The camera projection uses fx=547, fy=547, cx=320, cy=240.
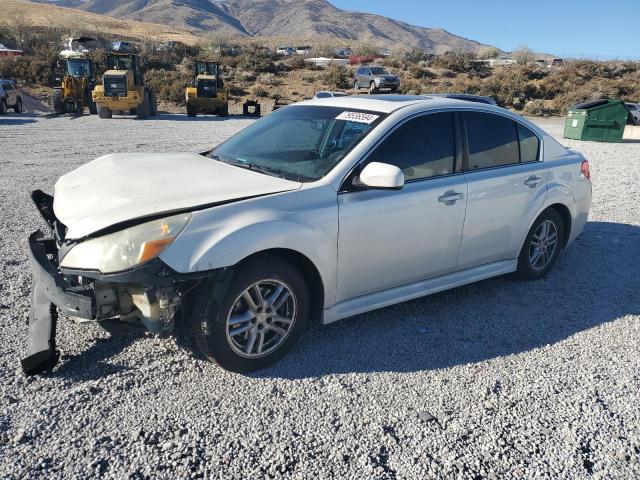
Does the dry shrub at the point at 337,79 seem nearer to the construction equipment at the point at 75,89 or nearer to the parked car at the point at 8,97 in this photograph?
the construction equipment at the point at 75,89

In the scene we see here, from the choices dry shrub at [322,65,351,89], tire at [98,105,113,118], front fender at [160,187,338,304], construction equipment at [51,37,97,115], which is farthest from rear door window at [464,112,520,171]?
dry shrub at [322,65,351,89]

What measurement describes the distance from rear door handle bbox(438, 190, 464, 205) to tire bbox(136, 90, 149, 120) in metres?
20.4

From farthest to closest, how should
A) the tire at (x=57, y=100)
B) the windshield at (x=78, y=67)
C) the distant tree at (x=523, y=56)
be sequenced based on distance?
1. the distant tree at (x=523, y=56)
2. the windshield at (x=78, y=67)
3. the tire at (x=57, y=100)

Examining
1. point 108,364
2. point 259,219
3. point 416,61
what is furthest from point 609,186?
point 416,61

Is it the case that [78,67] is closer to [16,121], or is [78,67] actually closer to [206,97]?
[206,97]

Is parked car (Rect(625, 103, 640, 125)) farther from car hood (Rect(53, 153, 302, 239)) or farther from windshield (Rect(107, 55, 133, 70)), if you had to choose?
car hood (Rect(53, 153, 302, 239))

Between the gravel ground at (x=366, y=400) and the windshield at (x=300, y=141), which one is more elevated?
the windshield at (x=300, y=141)

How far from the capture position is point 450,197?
4.17m

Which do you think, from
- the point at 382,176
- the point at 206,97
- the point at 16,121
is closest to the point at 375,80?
the point at 206,97

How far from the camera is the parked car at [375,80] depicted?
34.9m

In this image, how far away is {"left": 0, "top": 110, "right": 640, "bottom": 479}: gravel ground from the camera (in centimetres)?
272

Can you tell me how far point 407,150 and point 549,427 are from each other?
2.08 meters

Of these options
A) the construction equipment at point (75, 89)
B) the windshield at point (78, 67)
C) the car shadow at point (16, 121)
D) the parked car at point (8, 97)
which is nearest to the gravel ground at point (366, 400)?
the car shadow at point (16, 121)

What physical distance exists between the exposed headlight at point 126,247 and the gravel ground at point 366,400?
0.78 m
